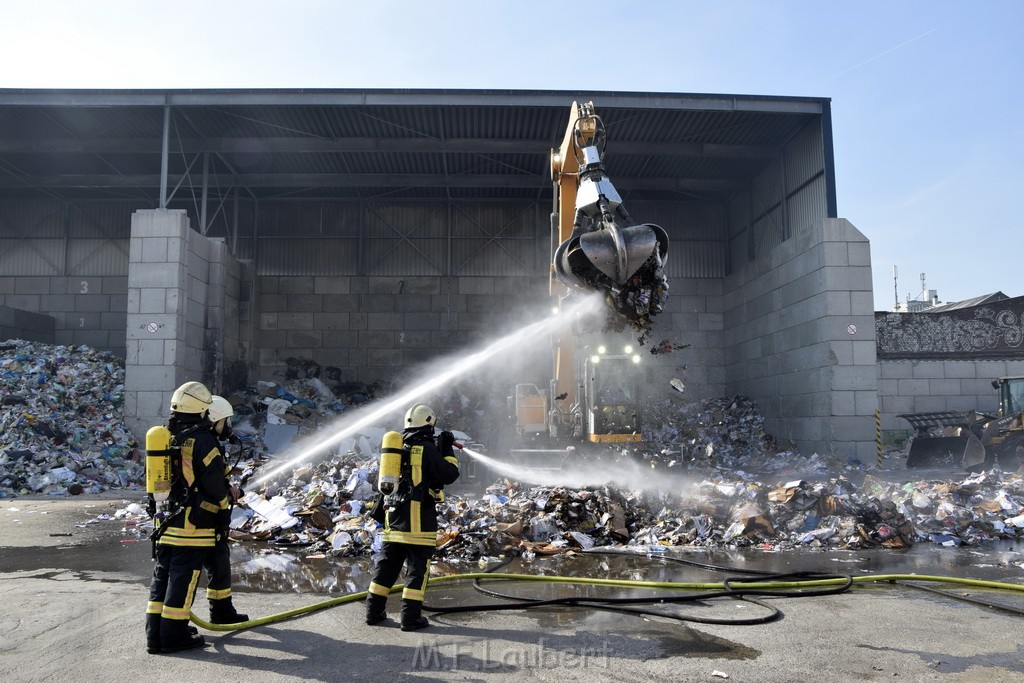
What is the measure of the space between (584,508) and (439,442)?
4215mm

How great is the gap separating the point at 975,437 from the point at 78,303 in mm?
24396

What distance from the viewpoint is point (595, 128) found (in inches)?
364

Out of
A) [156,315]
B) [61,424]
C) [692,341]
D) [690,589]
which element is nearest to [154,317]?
[156,315]

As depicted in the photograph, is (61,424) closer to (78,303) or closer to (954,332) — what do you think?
(78,303)

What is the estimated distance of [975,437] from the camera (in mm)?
15531

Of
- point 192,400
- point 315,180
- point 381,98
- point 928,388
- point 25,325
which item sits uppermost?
point 381,98

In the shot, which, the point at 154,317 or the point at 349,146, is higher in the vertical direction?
the point at 349,146

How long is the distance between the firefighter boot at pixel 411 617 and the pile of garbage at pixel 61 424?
11.1 meters

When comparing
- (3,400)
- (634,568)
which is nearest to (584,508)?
(634,568)

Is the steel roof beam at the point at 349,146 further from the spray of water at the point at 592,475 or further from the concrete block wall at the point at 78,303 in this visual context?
the spray of water at the point at 592,475

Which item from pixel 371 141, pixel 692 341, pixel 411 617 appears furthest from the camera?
pixel 692 341

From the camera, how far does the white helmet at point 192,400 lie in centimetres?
478

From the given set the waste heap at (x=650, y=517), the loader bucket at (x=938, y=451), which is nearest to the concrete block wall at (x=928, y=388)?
the loader bucket at (x=938, y=451)

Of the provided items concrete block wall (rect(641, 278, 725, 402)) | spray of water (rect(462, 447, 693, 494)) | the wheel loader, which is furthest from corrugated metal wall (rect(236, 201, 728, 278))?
spray of water (rect(462, 447, 693, 494))
